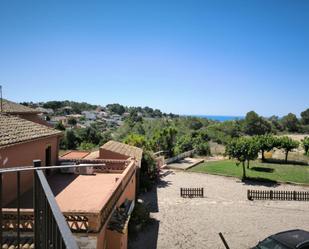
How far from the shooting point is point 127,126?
2837 inches

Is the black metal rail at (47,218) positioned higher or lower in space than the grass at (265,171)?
higher

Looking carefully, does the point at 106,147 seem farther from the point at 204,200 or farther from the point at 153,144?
the point at 153,144

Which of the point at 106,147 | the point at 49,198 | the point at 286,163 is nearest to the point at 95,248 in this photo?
the point at 49,198

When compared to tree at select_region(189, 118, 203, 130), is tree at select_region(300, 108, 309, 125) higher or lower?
higher

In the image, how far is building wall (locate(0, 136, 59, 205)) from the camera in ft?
35.6

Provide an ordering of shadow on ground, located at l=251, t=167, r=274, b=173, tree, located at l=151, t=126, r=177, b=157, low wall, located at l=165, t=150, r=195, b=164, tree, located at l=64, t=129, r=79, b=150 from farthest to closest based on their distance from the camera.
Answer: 1. tree, located at l=64, t=129, r=79, b=150
2. tree, located at l=151, t=126, r=177, b=157
3. low wall, located at l=165, t=150, r=195, b=164
4. shadow on ground, located at l=251, t=167, r=274, b=173

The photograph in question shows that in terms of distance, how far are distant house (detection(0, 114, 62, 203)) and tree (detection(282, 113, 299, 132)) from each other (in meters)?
87.1

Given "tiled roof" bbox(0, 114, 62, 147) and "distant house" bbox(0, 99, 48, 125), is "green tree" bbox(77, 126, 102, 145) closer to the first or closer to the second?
"distant house" bbox(0, 99, 48, 125)

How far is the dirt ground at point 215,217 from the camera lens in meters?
15.0

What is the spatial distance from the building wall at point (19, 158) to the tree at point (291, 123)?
8802 cm

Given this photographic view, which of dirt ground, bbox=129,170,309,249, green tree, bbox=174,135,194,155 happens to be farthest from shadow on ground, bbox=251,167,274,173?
green tree, bbox=174,135,194,155

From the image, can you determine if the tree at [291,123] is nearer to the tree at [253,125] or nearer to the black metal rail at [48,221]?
the tree at [253,125]

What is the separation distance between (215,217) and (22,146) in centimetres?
1229

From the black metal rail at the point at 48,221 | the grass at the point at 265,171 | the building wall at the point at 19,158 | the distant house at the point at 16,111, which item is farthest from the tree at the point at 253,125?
the black metal rail at the point at 48,221
